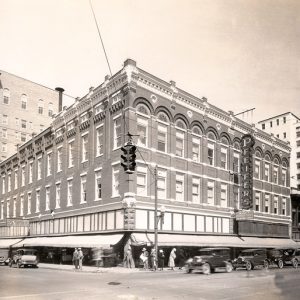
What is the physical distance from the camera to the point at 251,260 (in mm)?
28750

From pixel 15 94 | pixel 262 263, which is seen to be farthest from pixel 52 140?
pixel 262 263

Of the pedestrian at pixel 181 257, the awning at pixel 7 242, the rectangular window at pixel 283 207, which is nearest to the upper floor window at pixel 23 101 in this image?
the awning at pixel 7 242

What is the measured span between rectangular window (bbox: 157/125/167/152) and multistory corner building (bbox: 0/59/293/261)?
0.08m

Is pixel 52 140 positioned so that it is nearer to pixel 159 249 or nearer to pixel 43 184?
pixel 43 184

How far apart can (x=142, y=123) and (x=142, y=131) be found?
1.95 ft

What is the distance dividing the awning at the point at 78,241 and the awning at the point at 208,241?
172 centimetres

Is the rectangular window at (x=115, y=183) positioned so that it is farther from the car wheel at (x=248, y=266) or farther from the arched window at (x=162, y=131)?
the car wheel at (x=248, y=266)

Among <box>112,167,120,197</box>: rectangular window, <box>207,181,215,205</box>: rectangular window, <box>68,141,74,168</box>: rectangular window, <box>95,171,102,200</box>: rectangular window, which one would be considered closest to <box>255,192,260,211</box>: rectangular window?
<box>207,181,215,205</box>: rectangular window

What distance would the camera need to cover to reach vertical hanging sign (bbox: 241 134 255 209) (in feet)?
131

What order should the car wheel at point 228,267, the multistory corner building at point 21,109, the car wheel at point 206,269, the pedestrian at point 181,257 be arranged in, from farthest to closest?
the multistory corner building at point 21,109 < the pedestrian at point 181,257 < the car wheel at point 228,267 < the car wheel at point 206,269

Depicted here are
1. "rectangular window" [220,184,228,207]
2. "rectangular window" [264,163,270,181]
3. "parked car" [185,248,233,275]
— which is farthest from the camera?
"rectangular window" [264,163,270,181]

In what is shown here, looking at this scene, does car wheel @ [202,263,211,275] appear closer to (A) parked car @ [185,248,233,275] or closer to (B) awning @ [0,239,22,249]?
(A) parked car @ [185,248,233,275]

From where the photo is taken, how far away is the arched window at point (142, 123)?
31453 millimetres

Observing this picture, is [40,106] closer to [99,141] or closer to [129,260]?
[99,141]
